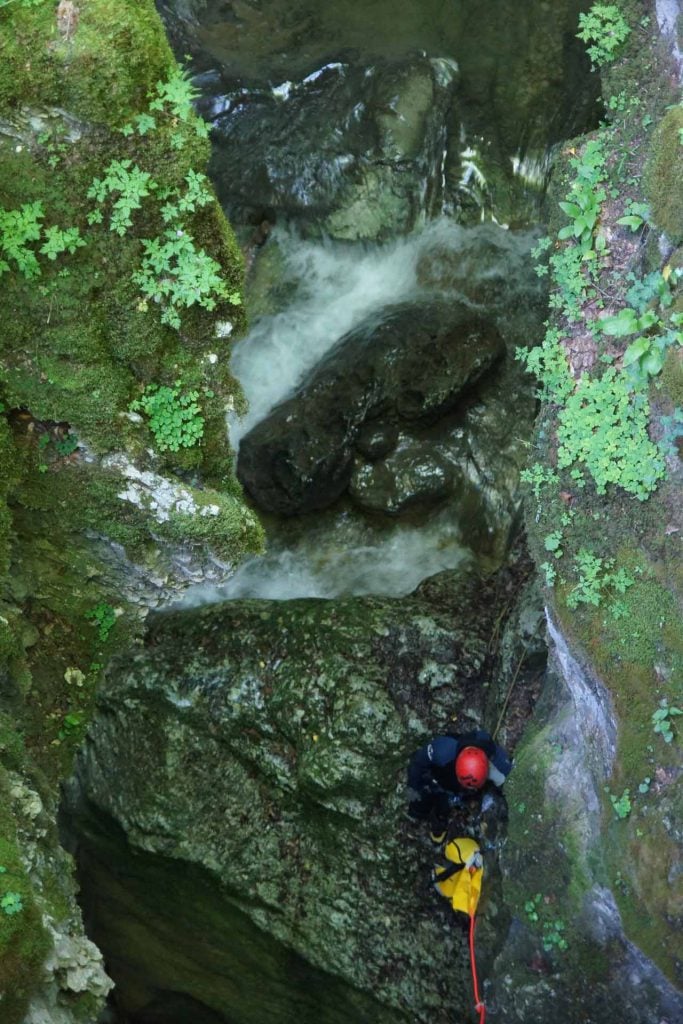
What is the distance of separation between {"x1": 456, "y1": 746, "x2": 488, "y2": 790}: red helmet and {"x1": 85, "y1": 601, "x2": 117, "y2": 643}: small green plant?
2835 mm

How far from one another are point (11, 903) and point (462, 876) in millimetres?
3711

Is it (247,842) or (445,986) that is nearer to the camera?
(445,986)

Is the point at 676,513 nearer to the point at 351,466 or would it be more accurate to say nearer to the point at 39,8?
the point at 351,466

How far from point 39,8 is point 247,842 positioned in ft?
19.8

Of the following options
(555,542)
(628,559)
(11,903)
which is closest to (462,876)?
(555,542)

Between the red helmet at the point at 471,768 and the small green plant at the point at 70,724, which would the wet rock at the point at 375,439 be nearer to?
the red helmet at the point at 471,768

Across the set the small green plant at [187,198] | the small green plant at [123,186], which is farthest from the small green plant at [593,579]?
the small green plant at [123,186]

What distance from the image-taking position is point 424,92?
353 inches

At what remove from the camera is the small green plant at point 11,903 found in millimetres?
4414

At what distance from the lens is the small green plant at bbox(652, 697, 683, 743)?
17.6 ft

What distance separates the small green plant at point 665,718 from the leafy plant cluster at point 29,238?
4.29 metres

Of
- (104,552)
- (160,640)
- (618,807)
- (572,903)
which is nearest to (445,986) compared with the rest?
(572,903)

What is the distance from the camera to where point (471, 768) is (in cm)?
686

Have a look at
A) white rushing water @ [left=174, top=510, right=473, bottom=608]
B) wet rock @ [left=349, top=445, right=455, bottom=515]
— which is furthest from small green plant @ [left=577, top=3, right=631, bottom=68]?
white rushing water @ [left=174, top=510, right=473, bottom=608]
